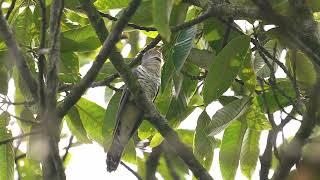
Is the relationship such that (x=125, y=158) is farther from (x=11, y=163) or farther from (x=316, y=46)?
(x=316, y=46)

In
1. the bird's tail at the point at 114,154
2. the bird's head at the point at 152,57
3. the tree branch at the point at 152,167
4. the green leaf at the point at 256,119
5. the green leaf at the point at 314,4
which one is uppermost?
the green leaf at the point at 314,4

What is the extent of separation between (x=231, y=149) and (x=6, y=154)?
1.17 meters

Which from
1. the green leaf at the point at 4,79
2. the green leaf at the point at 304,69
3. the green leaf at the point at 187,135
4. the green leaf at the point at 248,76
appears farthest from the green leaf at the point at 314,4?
the green leaf at the point at 4,79

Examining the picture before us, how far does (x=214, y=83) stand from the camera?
2.80 meters

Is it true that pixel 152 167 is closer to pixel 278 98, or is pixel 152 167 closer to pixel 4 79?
pixel 278 98

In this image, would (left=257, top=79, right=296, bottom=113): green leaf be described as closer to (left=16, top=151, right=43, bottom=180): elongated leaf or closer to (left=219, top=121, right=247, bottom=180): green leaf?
(left=219, top=121, right=247, bottom=180): green leaf

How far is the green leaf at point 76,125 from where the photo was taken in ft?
11.2

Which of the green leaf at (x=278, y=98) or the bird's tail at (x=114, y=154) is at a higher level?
the green leaf at (x=278, y=98)

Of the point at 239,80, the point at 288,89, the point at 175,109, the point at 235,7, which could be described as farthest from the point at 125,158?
the point at 235,7

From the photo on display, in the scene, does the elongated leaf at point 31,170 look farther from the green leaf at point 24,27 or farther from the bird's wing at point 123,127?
the green leaf at point 24,27

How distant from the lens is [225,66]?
2768 millimetres

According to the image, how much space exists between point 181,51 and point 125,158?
1.05 m

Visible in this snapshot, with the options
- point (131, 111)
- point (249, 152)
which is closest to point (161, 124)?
point (249, 152)

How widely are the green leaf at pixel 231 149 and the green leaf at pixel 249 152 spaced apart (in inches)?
4.9
